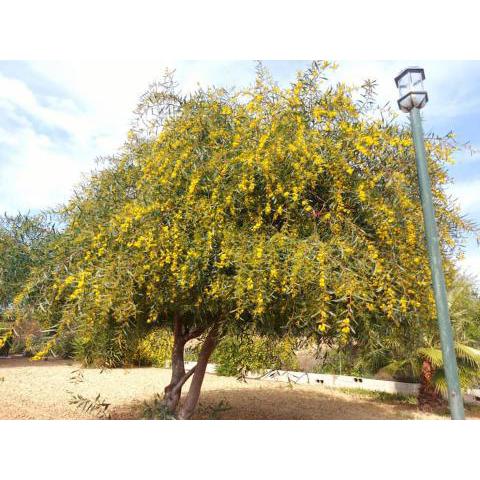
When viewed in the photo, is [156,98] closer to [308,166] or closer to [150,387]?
[308,166]

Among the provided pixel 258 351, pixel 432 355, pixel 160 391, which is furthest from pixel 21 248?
pixel 432 355

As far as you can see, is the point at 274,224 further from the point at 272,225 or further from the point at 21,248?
the point at 21,248

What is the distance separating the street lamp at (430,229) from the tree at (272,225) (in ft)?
1.93

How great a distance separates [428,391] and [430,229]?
32.1ft

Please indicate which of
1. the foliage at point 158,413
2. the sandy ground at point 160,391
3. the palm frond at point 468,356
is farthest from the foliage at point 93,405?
→ the palm frond at point 468,356

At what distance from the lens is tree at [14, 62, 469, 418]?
522 centimetres

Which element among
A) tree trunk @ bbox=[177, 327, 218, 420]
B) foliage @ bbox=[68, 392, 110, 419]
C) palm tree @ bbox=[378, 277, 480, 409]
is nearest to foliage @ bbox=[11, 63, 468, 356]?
tree trunk @ bbox=[177, 327, 218, 420]

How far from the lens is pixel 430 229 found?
→ 4.72m

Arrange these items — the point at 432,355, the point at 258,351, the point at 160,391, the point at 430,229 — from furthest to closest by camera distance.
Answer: the point at 160,391 < the point at 432,355 < the point at 258,351 < the point at 430,229

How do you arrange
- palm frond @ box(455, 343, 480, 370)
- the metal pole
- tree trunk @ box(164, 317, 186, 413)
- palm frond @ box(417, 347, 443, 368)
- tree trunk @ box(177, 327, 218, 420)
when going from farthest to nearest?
palm frond @ box(417, 347, 443, 368) < palm frond @ box(455, 343, 480, 370) < tree trunk @ box(164, 317, 186, 413) < tree trunk @ box(177, 327, 218, 420) < the metal pole

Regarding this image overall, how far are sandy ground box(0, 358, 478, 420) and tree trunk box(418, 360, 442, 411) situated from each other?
1.32 feet

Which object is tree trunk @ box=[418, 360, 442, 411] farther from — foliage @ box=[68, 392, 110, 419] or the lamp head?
the lamp head
